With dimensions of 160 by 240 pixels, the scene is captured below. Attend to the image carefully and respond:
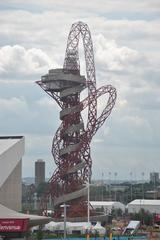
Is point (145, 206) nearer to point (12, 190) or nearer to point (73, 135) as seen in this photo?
point (73, 135)

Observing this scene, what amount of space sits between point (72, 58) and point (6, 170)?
39.8 m

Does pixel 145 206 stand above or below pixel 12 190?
above

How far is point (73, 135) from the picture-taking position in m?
107

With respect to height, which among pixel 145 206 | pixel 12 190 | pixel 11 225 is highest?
pixel 145 206

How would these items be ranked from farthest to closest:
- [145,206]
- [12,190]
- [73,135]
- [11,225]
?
[145,206], [73,135], [12,190], [11,225]

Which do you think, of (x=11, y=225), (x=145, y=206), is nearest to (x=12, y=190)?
(x=11, y=225)

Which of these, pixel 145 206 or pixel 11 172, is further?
pixel 145 206

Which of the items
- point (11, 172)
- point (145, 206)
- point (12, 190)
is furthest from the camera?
point (145, 206)

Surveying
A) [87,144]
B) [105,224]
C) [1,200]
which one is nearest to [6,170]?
[1,200]

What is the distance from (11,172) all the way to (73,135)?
107 ft

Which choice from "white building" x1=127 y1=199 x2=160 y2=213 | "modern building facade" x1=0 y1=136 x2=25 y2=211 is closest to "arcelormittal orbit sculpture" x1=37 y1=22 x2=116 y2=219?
"modern building facade" x1=0 y1=136 x2=25 y2=211

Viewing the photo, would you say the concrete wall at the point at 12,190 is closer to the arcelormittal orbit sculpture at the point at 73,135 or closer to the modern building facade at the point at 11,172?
the modern building facade at the point at 11,172

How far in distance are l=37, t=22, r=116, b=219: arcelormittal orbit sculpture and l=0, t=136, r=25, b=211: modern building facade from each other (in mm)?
26558

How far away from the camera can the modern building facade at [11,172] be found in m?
73.9
